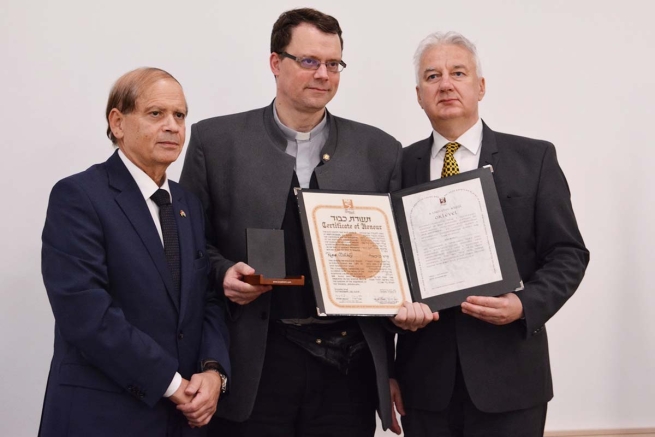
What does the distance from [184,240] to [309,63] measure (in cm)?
74

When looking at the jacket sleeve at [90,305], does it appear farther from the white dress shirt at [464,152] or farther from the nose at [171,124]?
the white dress shirt at [464,152]

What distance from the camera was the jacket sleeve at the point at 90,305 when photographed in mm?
1995

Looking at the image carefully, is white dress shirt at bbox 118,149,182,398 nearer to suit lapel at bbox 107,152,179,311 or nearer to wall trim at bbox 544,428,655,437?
suit lapel at bbox 107,152,179,311

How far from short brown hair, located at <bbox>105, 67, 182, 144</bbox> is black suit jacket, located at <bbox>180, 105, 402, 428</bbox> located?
352mm

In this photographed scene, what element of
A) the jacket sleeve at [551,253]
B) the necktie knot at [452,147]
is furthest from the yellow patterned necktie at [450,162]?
the jacket sleeve at [551,253]

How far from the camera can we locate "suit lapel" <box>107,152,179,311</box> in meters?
2.15

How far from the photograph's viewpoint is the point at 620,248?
356 centimetres

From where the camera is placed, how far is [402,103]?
11.3 feet

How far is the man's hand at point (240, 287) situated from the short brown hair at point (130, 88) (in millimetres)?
548

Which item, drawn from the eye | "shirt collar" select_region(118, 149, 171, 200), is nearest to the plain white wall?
the eye

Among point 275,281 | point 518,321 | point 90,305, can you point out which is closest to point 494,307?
point 518,321

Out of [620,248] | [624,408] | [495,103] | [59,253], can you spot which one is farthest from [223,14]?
[624,408]

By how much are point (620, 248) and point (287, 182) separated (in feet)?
6.14

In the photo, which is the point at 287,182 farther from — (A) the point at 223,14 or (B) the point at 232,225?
(A) the point at 223,14
